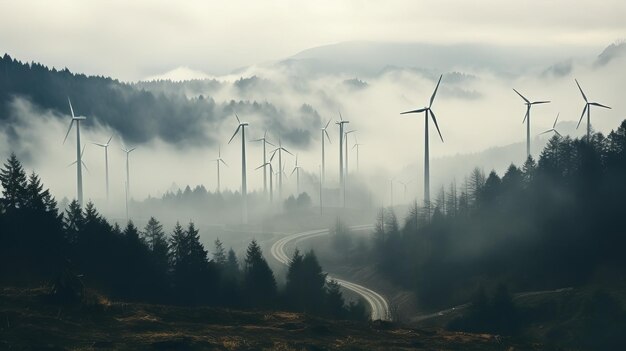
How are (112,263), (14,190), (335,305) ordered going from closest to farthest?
(112,263), (14,190), (335,305)

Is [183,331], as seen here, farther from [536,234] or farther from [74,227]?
[536,234]

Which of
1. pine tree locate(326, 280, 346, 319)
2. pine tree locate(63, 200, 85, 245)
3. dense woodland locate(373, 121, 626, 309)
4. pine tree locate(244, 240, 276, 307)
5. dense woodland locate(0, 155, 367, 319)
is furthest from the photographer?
dense woodland locate(373, 121, 626, 309)

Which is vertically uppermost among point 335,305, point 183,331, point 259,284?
point 259,284

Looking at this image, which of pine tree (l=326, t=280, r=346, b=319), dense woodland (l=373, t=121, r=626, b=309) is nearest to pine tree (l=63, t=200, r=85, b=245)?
pine tree (l=326, t=280, r=346, b=319)

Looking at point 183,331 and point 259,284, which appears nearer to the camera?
point 183,331

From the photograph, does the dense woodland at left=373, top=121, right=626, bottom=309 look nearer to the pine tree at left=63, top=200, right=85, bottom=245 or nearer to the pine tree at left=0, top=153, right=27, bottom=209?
the pine tree at left=63, top=200, right=85, bottom=245

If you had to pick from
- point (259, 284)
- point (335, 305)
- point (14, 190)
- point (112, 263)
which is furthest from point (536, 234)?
point (14, 190)
